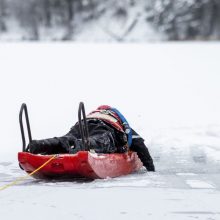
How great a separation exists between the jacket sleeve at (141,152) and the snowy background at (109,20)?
3220cm

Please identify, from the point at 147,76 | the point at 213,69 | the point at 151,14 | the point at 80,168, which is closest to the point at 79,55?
the point at 147,76

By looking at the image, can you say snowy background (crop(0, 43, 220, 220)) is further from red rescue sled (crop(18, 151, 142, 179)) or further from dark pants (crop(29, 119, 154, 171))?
dark pants (crop(29, 119, 154, 171))

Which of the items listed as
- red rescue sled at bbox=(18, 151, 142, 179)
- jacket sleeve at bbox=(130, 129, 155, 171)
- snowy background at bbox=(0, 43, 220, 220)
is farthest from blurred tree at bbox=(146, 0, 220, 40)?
red rescue sled at bbox=(18, 151, 142, 179)

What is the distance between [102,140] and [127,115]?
7.90 m

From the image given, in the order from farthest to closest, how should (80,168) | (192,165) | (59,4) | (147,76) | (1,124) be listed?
1. (59,4)
2. (147,76)
3. (1,124)
4. (192,165)
5. (80,168)

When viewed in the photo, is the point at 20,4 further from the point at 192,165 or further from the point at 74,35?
the point at 192,165

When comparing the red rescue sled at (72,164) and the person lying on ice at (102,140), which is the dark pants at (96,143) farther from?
the red rescue sled at (72,164)

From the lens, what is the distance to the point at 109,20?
43.2 metres

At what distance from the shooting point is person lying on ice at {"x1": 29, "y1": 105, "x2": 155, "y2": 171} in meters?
6.11

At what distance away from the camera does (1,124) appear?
12375 millimetres

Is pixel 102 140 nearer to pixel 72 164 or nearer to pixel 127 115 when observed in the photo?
pixel 72 164

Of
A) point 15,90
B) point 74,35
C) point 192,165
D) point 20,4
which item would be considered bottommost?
point 192,165

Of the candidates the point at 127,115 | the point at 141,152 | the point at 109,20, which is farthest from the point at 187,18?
→ the point at 141,152

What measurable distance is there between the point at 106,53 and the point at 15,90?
580 centimetres
